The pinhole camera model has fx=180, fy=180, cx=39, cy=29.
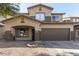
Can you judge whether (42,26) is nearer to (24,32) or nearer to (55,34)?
(55,34)

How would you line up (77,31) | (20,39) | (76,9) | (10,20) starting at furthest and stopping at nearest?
(77,31), (10,20), (20,39), (76,9)

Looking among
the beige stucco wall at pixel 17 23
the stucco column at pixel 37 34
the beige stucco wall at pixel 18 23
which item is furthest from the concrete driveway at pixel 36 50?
the stucco column at pixel 37 34

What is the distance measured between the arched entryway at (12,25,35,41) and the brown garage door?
37.3 inches

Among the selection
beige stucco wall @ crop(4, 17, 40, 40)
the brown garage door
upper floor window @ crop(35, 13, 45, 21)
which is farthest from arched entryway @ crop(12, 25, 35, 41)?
upper floor window @ crop(35, 13, 45, 21)

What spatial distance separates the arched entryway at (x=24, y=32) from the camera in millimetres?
12697

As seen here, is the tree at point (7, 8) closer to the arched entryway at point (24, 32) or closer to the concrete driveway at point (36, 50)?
the concrete driveway at point (36, 50)

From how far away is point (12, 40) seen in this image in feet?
41.9

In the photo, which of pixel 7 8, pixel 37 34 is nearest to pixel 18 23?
pixel 37 34

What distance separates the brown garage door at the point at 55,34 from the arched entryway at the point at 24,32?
946mm

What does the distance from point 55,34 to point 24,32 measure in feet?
8.60


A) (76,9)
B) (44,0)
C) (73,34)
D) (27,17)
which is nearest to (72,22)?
(73,34)

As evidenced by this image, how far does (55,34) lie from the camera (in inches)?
594

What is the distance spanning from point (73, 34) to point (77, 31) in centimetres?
167

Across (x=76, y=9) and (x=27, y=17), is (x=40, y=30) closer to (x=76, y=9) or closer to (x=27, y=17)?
(x=27, y=17)
